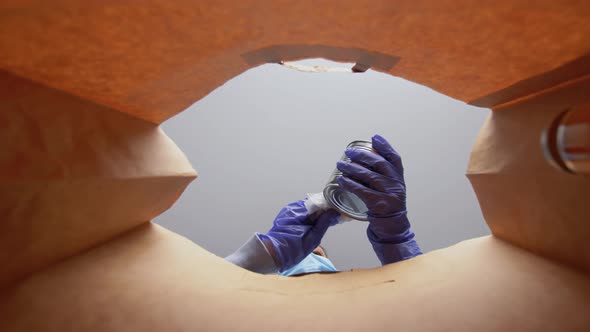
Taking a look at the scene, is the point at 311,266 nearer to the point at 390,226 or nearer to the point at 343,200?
the point at 343,200

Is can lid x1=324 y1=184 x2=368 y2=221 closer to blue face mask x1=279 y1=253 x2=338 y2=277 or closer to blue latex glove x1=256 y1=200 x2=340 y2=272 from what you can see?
blue latex glove x1=256 y1=200 x2=340 y2=272

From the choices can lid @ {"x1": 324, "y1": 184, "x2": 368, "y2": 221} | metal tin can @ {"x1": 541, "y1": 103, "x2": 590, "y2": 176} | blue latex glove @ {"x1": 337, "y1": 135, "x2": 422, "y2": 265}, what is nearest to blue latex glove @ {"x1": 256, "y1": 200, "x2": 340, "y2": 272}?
can lid @ {"x1": 324, "y1": 184, "x2": 368, "y2": 221}

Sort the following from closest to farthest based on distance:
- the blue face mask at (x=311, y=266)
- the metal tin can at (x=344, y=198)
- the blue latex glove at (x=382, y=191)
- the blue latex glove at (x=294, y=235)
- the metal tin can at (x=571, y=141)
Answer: the metal tin can at (x=571, y=141)
the blue latex glove at (x=382, y=191)
the metal tin can at (x=344, y=198)
the blue latex glove at (x=294, y=235)
the blue face mask at (x=311, y=266)

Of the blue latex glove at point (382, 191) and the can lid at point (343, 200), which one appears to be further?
the can lid at point (343, 200)

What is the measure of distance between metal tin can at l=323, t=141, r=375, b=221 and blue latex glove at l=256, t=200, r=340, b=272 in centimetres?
17

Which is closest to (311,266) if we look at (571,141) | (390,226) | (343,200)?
(343,200)

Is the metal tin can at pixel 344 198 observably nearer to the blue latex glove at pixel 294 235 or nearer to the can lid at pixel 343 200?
the can lid at pixel 343 200

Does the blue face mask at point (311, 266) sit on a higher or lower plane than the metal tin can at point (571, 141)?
lower

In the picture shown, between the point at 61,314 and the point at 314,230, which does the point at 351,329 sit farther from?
the point at 314,230

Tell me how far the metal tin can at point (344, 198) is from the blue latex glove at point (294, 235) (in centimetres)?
17

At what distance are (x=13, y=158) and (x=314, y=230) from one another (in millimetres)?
1006

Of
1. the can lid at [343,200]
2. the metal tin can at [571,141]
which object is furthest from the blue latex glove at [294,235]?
the metal tin can at [571,141]

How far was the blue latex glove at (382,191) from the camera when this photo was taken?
0.93m

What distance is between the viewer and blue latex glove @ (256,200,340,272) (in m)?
1.21
